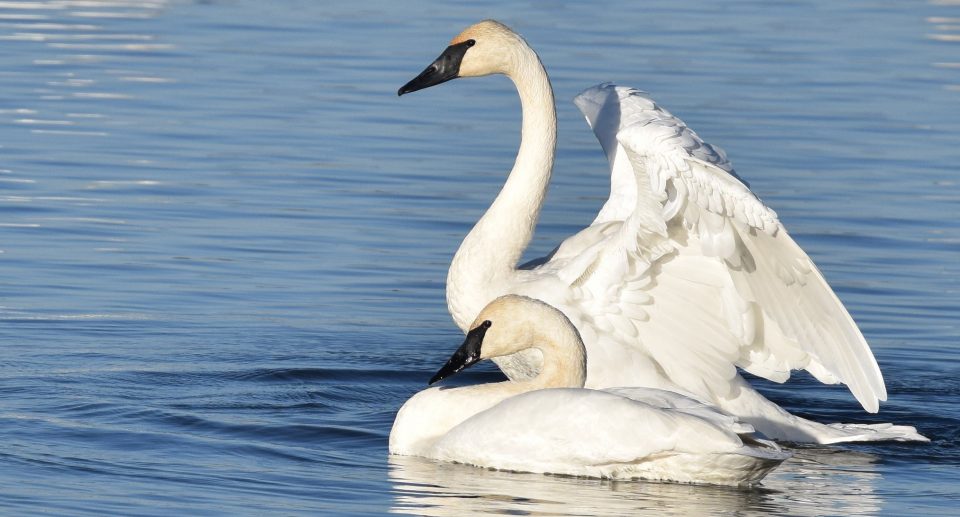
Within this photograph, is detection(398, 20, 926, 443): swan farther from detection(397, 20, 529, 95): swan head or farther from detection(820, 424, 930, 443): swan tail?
detection(397, 20, 529, 95): swan head

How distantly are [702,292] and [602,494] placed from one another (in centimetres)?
175

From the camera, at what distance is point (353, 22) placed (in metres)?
21.9

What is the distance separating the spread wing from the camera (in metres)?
8.75

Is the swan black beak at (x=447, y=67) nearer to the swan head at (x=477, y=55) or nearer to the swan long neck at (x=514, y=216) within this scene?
the swan head at (x=477, y=55)

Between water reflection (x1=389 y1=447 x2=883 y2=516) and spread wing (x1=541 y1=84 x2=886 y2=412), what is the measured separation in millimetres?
800

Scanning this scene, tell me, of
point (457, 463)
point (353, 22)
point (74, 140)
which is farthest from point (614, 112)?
point (353, 22)

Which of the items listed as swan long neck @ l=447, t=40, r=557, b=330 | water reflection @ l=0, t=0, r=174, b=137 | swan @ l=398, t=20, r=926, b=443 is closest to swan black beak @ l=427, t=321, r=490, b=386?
swan @ l=398, t=20, r=926, b=443

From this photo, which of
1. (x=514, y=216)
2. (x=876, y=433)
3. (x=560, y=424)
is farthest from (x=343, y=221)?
(x=560, y=424)

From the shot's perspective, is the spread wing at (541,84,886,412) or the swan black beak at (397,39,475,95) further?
the swan black beak at (397,39,475,95)

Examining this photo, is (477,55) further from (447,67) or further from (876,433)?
(876,433)

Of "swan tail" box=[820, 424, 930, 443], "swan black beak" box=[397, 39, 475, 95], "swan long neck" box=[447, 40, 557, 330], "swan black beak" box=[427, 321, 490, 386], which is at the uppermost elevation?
"swan black beak" box=[397, 39, 475, 95]

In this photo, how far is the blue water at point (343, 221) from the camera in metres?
8.25

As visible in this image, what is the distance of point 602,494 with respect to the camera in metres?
7.97

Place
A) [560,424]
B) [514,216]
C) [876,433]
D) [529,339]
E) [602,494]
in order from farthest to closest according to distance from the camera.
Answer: [514,216]
[876,433]
[529,339]
[560,424]
[602,494]
